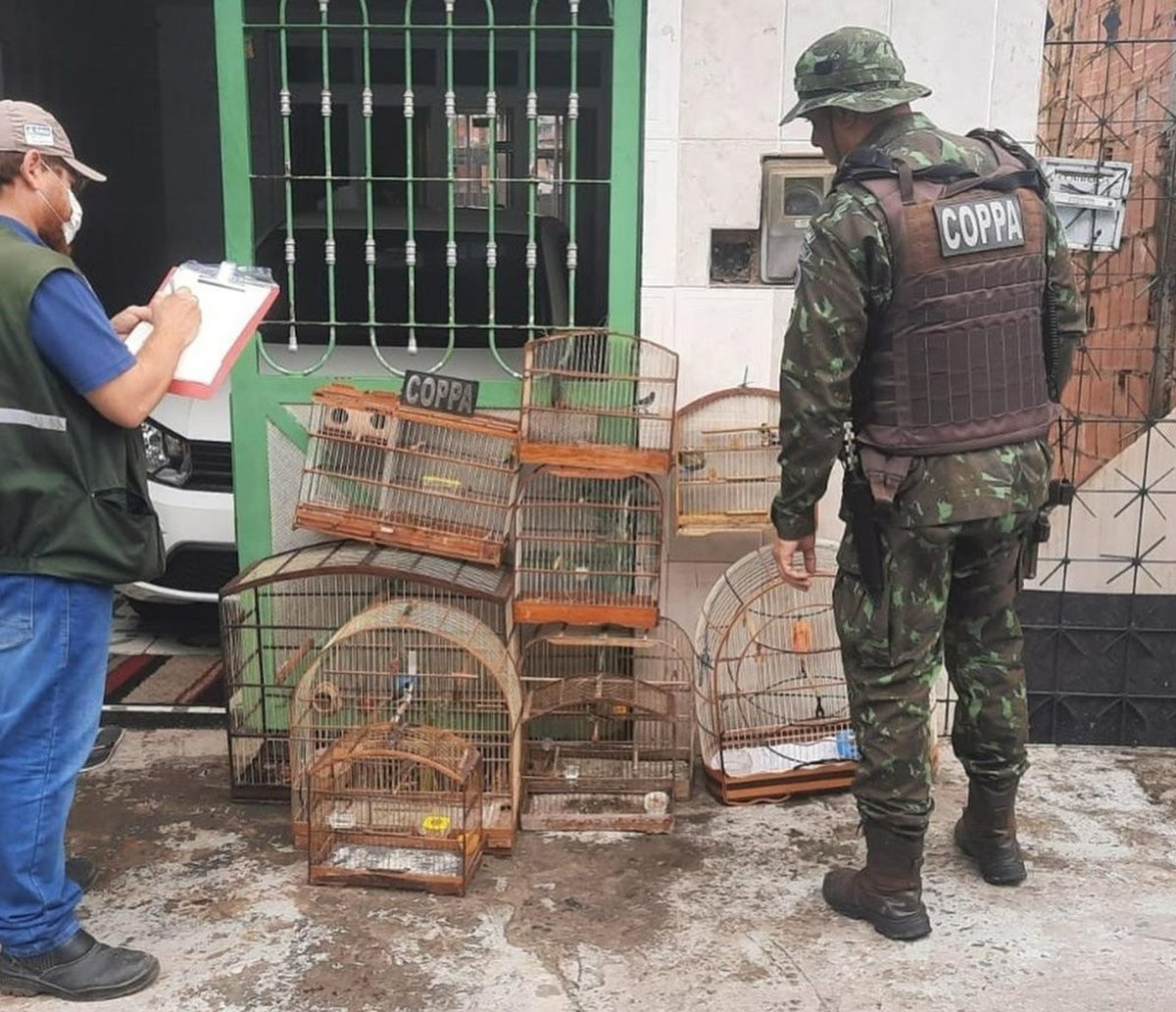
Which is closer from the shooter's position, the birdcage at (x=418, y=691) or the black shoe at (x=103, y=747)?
the birdcage at (x=418, y=691)

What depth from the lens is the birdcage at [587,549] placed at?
11.7 feet

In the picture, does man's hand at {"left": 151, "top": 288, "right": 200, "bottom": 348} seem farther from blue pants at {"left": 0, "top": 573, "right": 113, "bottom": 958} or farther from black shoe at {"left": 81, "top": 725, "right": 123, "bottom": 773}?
black shoe at {"left": 81, "top": 725, "right": 123, "bottom": 773}

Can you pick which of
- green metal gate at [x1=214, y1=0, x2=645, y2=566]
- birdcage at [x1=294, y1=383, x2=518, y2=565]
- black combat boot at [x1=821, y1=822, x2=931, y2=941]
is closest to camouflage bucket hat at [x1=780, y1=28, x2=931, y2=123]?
green metal gate at [x1=214, y1=0, x2=645, y2=566]

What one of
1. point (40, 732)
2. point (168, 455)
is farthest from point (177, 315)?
point (168, 455)

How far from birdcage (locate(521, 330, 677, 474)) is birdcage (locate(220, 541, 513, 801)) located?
448mm

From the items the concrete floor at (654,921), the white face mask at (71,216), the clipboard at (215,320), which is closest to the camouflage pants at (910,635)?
the concrete floor at (654,921)

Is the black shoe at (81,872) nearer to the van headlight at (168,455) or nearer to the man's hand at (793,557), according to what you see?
the van headlight at (168,455)

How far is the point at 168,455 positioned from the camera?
4855mm

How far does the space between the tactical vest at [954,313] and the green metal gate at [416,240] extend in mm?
1172

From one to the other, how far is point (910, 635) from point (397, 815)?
1.51 metres

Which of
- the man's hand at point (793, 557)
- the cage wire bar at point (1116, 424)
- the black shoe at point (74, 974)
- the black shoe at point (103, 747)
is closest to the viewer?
the black shoe at point (74, 974)

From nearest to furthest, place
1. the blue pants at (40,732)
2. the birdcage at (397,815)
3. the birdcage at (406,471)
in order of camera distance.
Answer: the blue pants at (40,732) → the birdcage at (397,815) → the birdcage at (406,471)

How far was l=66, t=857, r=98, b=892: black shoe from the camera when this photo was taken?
10.6 ft

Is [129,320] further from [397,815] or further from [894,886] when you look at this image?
[894,886]
